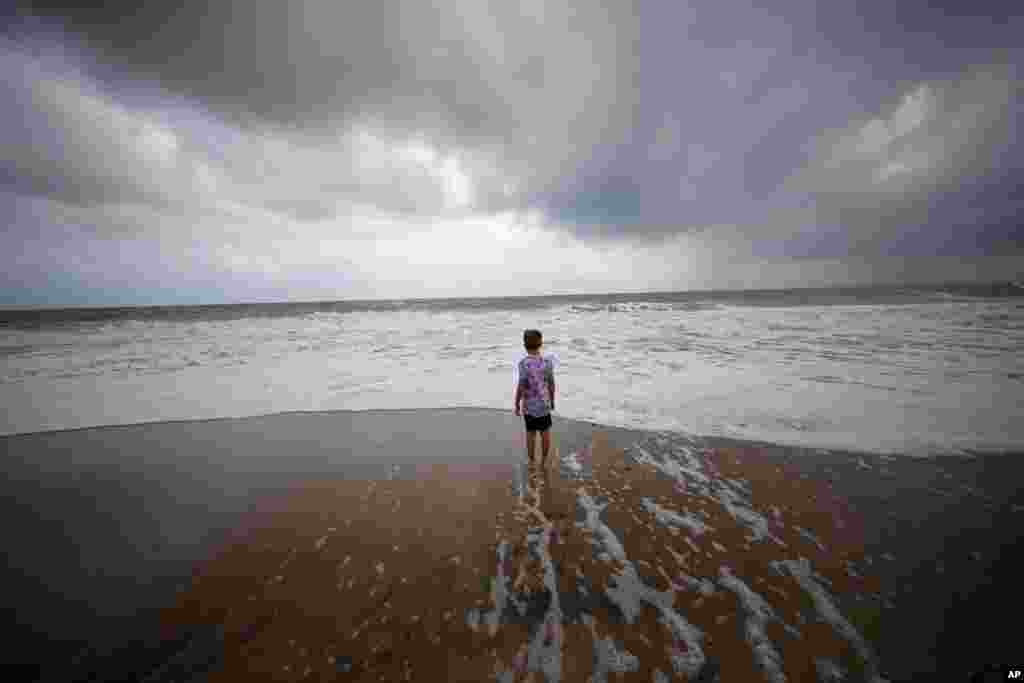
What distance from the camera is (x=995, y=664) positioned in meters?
2.76

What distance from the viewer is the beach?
2881mm

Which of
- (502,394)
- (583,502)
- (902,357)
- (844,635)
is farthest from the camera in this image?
(902,357)

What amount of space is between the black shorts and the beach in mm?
791

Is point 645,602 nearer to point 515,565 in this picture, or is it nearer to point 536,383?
point 515,565

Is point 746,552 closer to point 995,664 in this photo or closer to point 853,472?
point 995,664

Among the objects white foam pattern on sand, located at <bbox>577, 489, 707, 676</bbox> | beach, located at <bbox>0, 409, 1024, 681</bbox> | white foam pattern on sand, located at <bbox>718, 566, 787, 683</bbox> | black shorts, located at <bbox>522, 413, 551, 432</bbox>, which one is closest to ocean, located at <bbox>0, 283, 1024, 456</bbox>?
beach, located at <bbox>0, 409, 1024, 681</bbox>

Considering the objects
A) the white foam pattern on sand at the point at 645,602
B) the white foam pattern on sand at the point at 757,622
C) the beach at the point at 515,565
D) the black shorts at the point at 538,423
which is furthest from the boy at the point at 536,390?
the white foam pattern on sand at the point at 757,622

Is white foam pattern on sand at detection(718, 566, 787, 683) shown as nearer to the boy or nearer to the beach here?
the beach

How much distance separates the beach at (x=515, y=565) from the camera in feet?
9.45

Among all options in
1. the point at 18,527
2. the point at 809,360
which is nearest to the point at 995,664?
the point at 18,527

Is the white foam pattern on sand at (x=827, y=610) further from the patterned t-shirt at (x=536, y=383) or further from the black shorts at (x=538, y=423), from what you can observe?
the patterned t-shirt at (x=536, y=383)

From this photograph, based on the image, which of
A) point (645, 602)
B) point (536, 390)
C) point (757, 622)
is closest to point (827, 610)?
point (757, 622)

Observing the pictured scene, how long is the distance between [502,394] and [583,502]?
5.43 meters

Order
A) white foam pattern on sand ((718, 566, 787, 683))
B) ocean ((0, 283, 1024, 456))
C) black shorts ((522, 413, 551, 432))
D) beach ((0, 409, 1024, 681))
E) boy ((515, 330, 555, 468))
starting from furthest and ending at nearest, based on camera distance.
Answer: ocean ((0, 283, 1024, 456))
black shorts ((522, 413, 551, 432))
boy ((515, 330, 555, 468))
beach ((0, 409, 1024, 681))
white foam pattern on sand ((718, 566, 787, 683))
